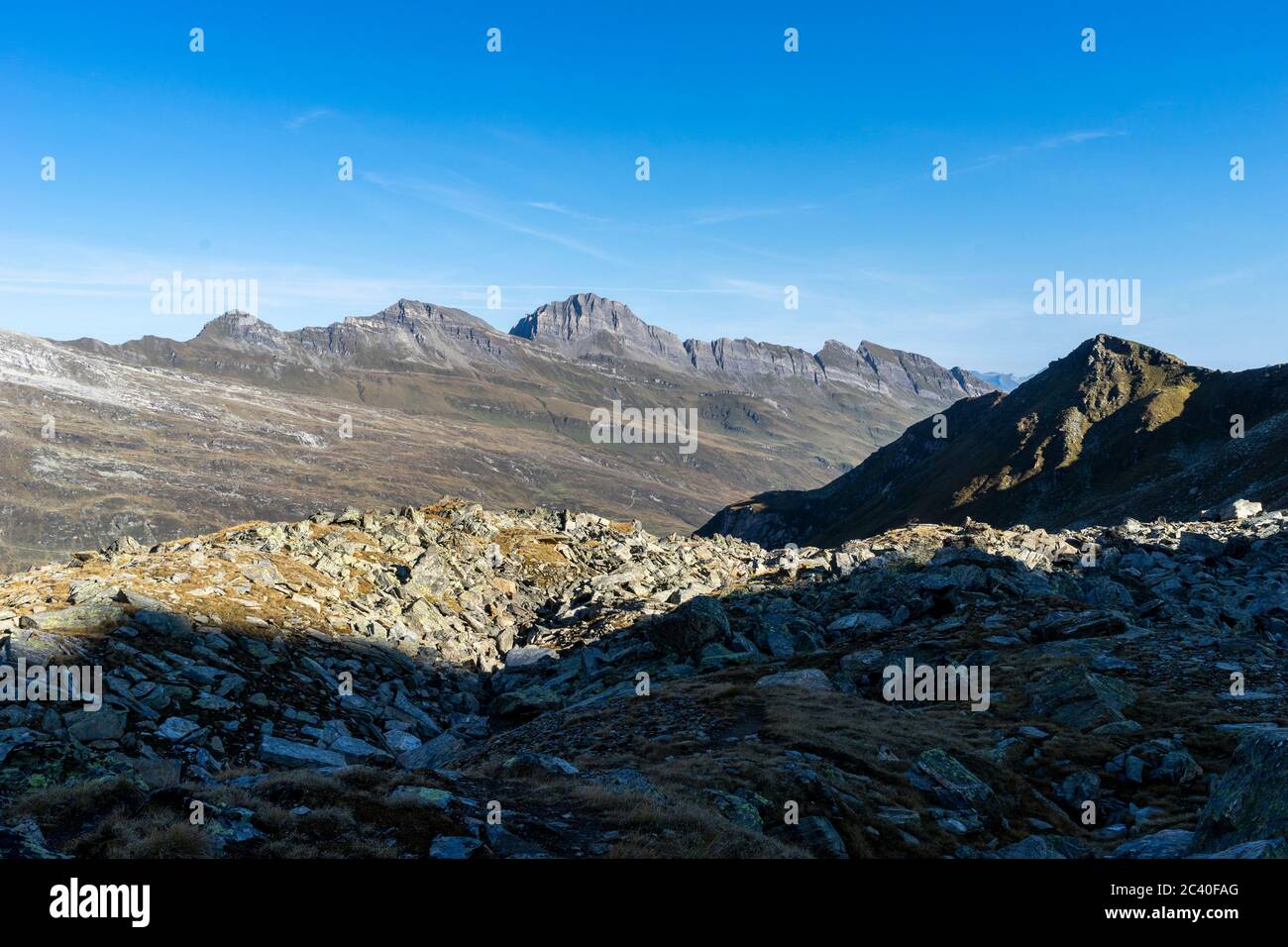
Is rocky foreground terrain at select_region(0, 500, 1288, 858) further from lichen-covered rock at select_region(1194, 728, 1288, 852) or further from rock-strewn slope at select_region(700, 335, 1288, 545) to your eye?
rock-strewn slope at select_region(700, 335, 1288, 545)

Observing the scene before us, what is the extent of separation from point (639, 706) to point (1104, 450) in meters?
155

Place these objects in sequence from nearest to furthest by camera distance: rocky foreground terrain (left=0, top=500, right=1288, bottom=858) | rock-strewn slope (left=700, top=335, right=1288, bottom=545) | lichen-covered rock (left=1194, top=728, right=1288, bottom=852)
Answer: lichen-covered rock (left=1194, top=728, right=1288, bottom=852)
rocky foreground terrain (left=0, top=500, right=1288, bottom=858)
rock-strewn slope (left=700, top=335, right=1288, bottom=545)

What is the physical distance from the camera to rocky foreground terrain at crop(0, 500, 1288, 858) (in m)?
13.0

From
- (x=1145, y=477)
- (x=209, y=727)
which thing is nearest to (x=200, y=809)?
(x=209, y=727)

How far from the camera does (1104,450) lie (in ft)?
487

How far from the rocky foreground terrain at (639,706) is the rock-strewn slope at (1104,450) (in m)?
70.3

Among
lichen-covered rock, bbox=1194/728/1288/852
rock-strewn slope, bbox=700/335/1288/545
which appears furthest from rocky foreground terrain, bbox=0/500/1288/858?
rock-strewn slope, bbox=700/335/1288/545

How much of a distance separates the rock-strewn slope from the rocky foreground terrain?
70.3 meters

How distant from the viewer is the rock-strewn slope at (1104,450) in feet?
356

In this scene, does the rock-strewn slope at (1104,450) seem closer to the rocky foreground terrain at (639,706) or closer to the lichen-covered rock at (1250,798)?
the rocky foreground terrain at (639,706)
